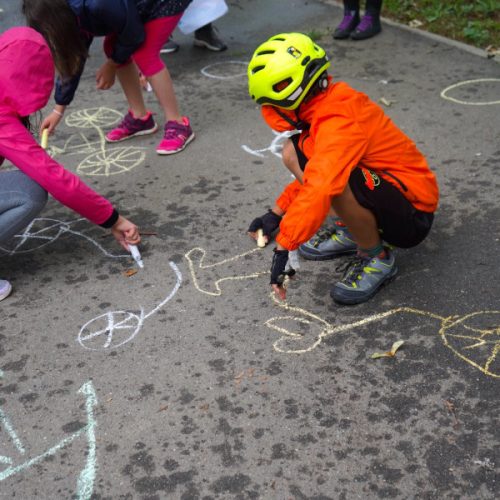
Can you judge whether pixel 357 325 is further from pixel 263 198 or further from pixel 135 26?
pixel 135 26

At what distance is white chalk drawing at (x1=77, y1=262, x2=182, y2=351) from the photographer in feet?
8.91

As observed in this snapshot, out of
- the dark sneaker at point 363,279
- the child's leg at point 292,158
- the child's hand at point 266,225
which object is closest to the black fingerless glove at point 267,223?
the child's hand at point 266,225

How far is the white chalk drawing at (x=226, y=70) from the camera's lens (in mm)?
5303

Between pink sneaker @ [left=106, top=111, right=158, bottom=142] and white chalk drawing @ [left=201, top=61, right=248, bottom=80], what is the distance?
3.36ft

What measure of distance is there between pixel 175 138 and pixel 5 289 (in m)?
1.58

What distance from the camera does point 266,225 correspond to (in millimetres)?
3250

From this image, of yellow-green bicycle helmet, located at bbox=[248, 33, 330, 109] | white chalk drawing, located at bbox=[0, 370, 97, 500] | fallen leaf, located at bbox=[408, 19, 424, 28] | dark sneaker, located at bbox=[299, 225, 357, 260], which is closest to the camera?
white chalk drawing, located at bbox=[0, 370, 97, 500]

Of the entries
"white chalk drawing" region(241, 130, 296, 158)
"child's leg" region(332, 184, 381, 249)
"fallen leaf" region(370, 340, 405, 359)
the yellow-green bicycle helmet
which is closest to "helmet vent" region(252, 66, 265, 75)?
the yellow-green bicycle helmet

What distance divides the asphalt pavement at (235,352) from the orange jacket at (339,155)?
16.7 inches

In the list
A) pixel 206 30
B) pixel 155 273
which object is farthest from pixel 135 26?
pixel 206 30

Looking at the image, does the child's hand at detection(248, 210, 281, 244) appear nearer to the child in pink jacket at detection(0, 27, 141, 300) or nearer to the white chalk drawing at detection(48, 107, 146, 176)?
the child in pink jacket at detection(0, 27, 141, 300)

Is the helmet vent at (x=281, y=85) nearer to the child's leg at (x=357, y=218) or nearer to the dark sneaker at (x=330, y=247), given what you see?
the child's leg at (x=357, y=218)

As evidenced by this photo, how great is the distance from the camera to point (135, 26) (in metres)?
3.86

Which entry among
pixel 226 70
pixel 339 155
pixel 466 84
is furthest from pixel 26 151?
pixel 466 84
